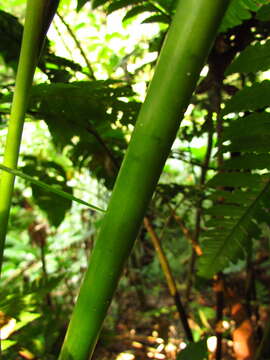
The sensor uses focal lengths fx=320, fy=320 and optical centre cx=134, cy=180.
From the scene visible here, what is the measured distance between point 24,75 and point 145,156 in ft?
0.51

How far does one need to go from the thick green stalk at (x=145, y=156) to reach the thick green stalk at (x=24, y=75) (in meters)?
0.12

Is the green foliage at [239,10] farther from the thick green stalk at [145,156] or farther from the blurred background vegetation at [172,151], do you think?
the thick green stalk at [145,156]

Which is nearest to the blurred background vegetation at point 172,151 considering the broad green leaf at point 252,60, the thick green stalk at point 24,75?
the broad green leaf at point 252,60

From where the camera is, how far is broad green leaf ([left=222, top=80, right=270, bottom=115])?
0.57m

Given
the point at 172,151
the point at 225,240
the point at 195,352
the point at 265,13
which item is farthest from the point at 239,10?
the point at 195,352

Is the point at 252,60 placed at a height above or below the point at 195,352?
above

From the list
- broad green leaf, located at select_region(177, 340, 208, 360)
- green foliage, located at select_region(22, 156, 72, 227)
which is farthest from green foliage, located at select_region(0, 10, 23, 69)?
broad green leaf, located at select_region(177, 340, 208, 360)

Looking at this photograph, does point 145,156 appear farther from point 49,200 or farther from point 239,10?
point 49,200

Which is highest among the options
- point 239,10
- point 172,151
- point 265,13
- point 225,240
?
point 239,10

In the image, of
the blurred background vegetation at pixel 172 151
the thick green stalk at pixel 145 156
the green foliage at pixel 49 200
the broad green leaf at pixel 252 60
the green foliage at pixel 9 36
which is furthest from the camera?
the green foliage at pixel 49 200

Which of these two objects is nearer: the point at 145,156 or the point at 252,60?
the point at 145,156

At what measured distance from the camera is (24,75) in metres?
0.32

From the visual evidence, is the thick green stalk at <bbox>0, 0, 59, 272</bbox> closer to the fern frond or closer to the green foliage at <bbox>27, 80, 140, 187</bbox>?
the green foliage at <bbox>27, 80, 140, 187</bbox>

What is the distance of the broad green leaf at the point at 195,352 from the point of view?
560 millimetres
